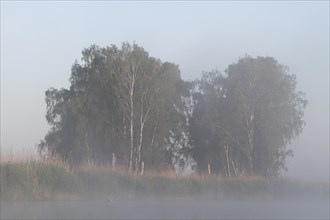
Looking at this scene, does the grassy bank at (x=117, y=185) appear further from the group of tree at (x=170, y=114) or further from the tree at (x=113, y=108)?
the tree at (x=113, y=108)

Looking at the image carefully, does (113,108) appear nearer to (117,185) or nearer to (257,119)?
(257,119)

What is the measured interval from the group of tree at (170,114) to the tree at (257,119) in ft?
0.27

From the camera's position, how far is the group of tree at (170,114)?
4025 cm

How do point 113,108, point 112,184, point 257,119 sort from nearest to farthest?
point 112,184
point 113,108
point 257,119

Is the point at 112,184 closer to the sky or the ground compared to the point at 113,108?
closer to the ground

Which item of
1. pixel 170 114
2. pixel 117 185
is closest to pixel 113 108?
pixel 170 114

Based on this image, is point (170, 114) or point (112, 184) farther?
point (170, 114)

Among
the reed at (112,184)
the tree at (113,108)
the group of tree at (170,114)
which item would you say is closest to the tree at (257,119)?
the group of tree at (170,114)

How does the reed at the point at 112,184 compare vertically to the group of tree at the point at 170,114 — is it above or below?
below

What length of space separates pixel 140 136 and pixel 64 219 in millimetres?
24704

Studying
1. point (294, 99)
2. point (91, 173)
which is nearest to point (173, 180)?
point (91, 173)

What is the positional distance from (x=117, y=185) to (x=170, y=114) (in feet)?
57.8

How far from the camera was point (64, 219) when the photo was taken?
15156 mm

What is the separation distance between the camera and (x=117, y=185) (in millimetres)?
26312
